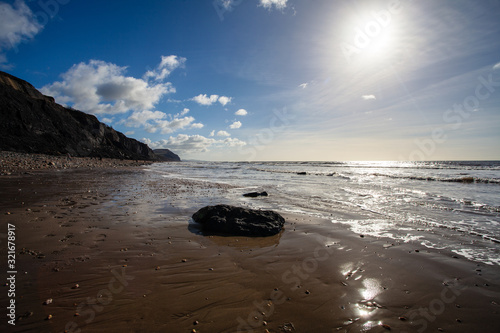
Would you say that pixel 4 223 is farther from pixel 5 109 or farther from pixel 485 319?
pixel 5 109

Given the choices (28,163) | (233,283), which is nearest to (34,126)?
(28,163)

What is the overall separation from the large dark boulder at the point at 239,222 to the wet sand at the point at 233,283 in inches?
14.8

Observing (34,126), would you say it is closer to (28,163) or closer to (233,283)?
(28,163)

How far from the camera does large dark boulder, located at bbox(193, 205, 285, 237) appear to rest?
23.5 ft

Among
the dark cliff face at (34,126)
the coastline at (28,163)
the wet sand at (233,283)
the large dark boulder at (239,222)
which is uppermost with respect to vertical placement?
the dark cliff face at (34,126)

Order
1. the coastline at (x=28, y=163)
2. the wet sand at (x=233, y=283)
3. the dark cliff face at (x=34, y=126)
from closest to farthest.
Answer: the wet sand at (x=233, y=283) → the coastline at (x=28, y=163) → the dark cliff face at (x=34, y=126)

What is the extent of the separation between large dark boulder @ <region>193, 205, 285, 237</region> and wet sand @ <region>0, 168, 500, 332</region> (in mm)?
377

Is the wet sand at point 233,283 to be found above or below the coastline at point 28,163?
below

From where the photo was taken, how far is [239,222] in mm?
7422

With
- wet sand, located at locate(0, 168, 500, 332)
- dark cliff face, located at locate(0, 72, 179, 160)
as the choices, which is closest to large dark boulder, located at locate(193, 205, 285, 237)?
wet sand, located at locate(0, 168, 500, 332)

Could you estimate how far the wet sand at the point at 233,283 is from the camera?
316 cm

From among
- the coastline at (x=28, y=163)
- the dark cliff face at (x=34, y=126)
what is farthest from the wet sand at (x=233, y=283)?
the dark cliff face at (x=34, y=126)

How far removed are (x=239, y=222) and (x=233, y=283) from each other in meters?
3.25

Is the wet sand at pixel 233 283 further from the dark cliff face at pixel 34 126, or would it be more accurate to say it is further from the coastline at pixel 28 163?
the dark cliff face at pixel 34 126
